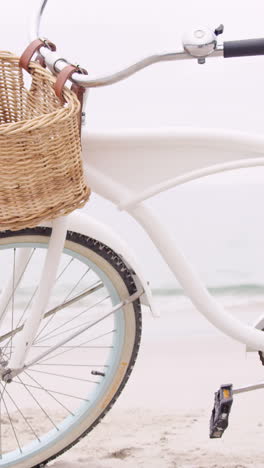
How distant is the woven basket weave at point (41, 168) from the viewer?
4.64 ft

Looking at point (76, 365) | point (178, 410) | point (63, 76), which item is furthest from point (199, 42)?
point (178, 410)

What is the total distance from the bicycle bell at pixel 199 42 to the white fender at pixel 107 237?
0.54m

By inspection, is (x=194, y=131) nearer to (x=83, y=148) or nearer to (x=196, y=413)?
(x=83, y=148)

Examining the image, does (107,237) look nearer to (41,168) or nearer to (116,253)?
(116,253)

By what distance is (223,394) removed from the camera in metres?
2.05

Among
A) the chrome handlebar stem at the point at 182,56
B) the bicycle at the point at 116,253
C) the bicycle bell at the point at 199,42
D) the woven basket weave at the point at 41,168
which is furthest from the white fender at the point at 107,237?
the bicycle bell at the point at 199,42

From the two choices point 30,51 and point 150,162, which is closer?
point 30,51

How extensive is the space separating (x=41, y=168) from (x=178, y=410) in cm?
134

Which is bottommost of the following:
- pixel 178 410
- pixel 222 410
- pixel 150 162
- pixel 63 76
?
pixel 178 410

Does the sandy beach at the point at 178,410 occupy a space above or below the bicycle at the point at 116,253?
below

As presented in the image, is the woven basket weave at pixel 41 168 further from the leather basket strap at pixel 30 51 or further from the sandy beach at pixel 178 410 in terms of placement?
the sandy beach at pixel 178 410

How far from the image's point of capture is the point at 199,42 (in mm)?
1403

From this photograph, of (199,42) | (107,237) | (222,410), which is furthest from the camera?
(222,410)

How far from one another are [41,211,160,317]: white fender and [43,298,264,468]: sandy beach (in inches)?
22.3
